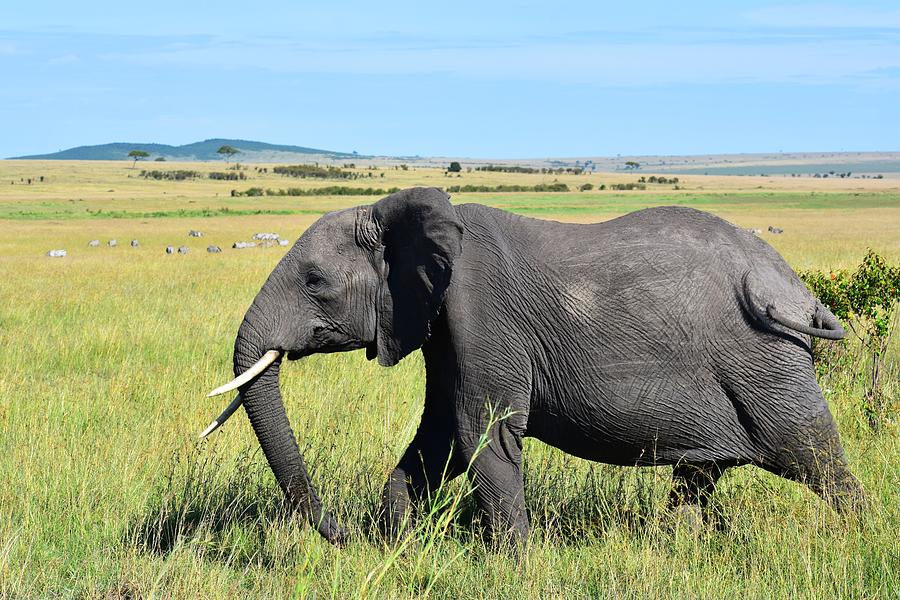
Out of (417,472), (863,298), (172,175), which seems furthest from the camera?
(172,175)

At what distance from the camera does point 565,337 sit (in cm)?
492

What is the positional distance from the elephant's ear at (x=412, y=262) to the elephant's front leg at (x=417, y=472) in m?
0.65

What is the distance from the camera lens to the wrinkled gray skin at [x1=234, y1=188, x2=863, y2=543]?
4.86 metres

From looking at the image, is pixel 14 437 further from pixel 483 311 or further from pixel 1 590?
pixel 483 311

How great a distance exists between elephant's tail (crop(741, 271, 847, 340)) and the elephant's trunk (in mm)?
2382

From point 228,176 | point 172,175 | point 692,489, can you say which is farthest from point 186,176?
point 692,489

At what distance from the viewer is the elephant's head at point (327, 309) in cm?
490

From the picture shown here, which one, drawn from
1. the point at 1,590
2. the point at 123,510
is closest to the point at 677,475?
the point at 123,510

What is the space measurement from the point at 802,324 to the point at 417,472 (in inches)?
87.3


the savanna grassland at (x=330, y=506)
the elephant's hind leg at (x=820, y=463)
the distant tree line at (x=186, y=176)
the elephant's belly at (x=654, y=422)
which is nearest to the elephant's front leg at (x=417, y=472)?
the savanna grassland at (x=330, y=506)

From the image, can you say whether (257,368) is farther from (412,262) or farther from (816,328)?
(816,328)

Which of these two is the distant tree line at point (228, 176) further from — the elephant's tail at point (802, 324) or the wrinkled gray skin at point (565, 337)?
the elephant's tail at point (802, 324)

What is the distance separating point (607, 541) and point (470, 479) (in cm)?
78

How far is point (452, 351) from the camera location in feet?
15.9
